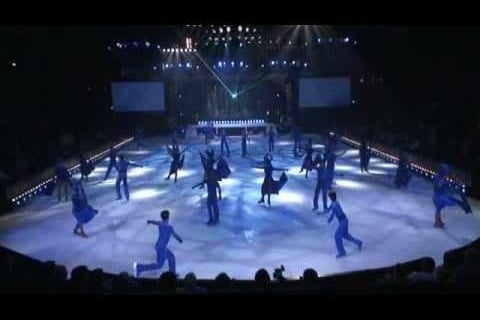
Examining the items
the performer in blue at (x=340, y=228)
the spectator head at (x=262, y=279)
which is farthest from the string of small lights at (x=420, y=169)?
the spectator head at (x=262, y=279)

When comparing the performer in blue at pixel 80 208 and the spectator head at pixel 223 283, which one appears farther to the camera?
the performer in blue at pixel 80 208

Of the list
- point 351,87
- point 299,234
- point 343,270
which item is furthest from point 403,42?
point 343,270

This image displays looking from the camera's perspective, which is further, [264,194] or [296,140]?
[296,140]

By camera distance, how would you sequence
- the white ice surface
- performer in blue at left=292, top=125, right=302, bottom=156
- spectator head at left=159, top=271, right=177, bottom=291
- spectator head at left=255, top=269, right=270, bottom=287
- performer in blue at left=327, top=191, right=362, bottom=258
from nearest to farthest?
spectator head at left=159, top=271, right=177, bottom=291
spectator head at left=255, top=269, right=270, bottom=287
performer in blue at left=327, top=191, right=362, bottom=258
the white ice surface
performer in blue at left=292, top=125, right=302, bottom=156

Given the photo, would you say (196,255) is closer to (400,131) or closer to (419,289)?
(419,289)

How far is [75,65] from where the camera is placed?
911 inches

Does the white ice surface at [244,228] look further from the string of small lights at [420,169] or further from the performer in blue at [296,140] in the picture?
the performer in blue at [296,140]

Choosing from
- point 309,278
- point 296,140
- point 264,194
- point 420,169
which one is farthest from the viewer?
point 296,140

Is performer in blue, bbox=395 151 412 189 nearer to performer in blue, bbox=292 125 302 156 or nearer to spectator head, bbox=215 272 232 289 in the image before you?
performer in blue, bbox=292 125 302 156

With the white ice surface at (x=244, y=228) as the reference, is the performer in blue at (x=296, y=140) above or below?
above

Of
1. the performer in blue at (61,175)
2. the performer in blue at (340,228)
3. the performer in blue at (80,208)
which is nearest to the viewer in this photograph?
the performer in blue at (340,228)

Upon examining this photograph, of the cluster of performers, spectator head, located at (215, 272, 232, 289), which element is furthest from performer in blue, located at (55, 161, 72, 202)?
spectator head, located at (215, 272, 232, 289)

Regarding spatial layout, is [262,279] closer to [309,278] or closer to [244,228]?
[309,278]

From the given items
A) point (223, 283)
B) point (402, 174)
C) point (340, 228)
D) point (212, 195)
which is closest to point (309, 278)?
point (223, 283)
